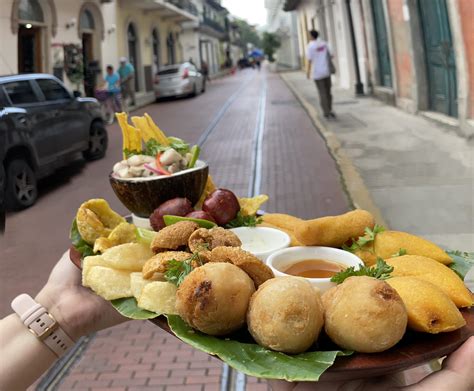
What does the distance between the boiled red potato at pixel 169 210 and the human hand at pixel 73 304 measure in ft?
1.33

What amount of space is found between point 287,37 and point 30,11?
36.6m

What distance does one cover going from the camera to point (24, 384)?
1.75m


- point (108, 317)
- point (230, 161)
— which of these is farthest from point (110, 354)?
point (230, 161)

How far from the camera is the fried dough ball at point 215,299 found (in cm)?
117

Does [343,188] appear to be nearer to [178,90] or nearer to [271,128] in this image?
[271,128]

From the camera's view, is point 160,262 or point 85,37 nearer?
point 160,262

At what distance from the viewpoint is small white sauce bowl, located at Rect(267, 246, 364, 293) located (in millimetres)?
1506

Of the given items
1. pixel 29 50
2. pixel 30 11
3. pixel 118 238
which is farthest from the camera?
pixel 29 50

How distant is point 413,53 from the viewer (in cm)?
1048

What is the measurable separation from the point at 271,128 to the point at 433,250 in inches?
412

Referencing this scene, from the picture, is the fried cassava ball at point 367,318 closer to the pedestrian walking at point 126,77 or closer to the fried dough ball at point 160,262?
the fried dough ball at point 160,262

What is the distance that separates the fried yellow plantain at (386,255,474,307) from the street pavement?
1.79 metres

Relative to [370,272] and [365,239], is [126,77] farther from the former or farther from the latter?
[370,272]

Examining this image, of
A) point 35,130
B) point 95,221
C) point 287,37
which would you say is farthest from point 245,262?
point 287,37
